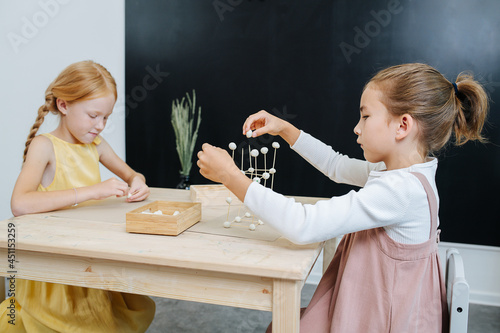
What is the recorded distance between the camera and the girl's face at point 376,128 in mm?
1321

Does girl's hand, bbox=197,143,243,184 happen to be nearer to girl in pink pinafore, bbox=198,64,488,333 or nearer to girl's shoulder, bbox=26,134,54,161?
girl in pink pinafore, bbox=198,64,488,333

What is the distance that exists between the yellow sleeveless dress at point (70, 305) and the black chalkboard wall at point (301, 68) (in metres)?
1.57

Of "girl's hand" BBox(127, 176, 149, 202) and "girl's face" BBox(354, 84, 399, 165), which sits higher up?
"girl's face" BBox(354, 84, 399, 165)

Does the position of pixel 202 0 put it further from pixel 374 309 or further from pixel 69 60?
pixel 374 309

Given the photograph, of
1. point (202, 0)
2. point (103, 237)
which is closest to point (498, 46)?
point (202, 0)

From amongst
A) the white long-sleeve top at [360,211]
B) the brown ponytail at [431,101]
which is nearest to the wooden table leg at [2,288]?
the white long-sleeve top at [360,211]

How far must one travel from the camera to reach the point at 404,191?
1179 mm

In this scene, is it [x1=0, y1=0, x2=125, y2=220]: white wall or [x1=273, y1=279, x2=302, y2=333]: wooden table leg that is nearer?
[x1=273, y1=279, x2=302, y2=333]: wooden table leg

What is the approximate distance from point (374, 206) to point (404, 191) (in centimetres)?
10

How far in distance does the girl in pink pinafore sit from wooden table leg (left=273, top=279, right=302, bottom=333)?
0.14 m

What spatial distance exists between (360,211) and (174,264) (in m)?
0.51

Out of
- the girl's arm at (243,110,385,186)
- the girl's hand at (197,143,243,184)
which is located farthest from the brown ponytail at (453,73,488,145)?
the girl's hand at (197,143,243,184)

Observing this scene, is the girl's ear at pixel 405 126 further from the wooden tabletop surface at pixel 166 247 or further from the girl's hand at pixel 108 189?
the girl's hand at pixel 108 189

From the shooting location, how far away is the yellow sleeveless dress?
5.33ft
